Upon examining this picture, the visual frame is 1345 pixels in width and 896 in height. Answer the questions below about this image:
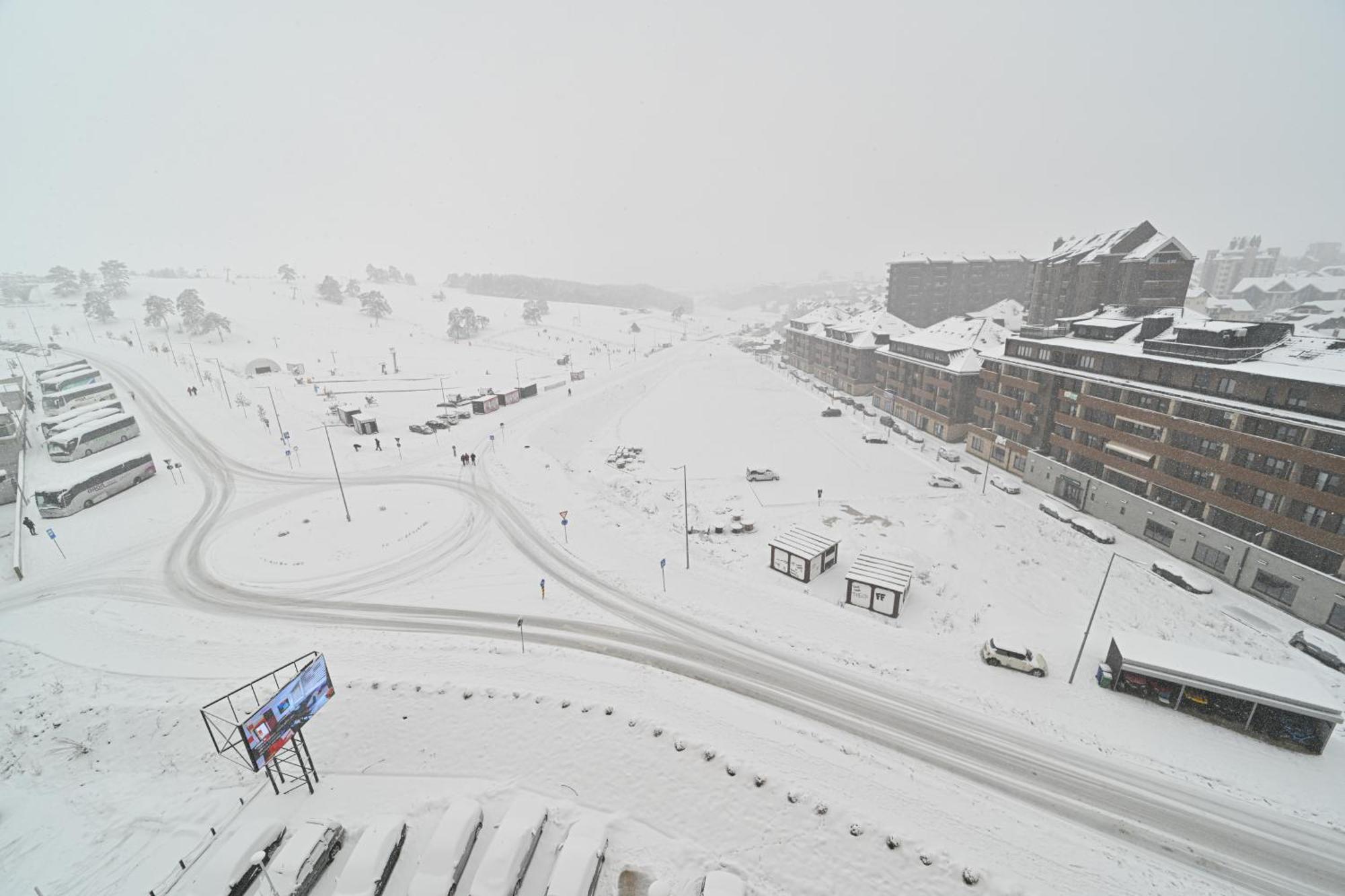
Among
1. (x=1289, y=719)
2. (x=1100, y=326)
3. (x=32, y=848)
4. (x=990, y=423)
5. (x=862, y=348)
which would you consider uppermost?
(x=1100, y=326)

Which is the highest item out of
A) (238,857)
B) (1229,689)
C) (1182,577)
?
(1229,689)

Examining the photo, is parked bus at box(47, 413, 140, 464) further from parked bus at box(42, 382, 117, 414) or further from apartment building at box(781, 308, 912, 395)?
apartment building at box(781, 308, 912, 395)

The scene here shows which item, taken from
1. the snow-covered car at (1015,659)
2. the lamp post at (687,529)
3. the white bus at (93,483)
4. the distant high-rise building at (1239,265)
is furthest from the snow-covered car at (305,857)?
the distant high-rise building at (1239,265)

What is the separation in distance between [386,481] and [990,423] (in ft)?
209

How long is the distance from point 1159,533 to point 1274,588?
7.27 metres

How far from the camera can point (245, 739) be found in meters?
16.8

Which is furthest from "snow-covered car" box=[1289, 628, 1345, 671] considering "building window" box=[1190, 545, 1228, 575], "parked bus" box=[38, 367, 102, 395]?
"parked bus" box=[38, 367, 102, 395]

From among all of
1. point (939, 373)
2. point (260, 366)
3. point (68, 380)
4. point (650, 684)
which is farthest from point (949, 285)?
point (68, 380)

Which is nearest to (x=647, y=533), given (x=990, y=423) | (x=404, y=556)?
(x=404, y=556)

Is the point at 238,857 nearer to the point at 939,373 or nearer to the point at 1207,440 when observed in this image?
the point at 1207,440

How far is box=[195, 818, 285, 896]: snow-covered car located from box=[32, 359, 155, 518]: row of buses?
4498 centimetres

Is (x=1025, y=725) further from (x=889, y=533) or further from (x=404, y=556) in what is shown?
(x=404, y=556)

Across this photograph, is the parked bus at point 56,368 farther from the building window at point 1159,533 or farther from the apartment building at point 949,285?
the apartment building at point 949,285

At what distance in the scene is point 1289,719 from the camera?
2155 centimetres
